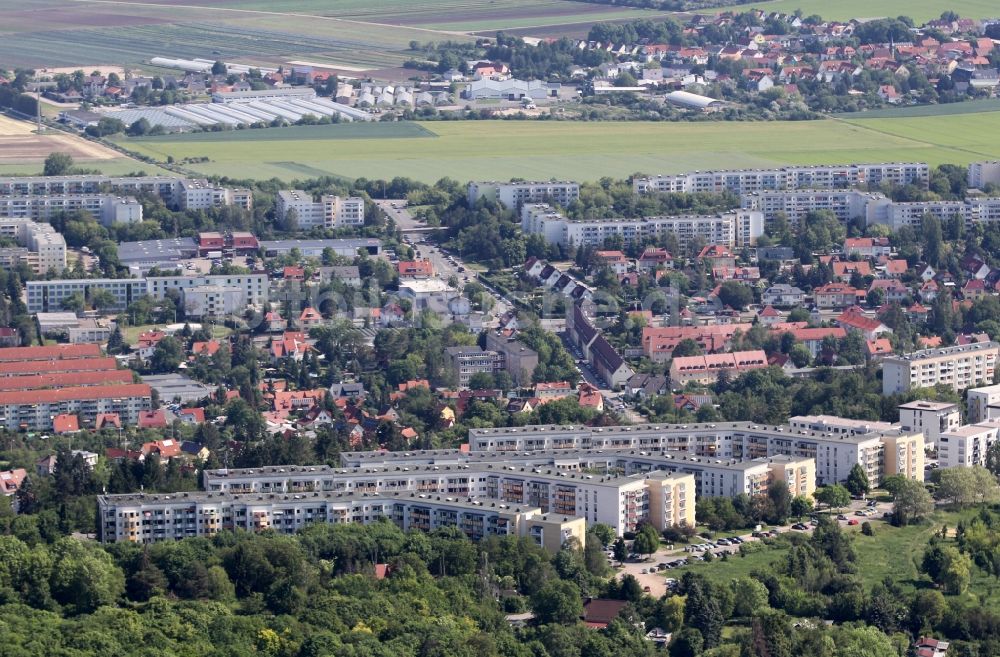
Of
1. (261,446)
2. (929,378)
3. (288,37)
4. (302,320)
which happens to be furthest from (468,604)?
(288,37)

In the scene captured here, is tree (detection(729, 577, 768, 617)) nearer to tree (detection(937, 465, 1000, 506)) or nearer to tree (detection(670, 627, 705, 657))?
tree (detection(670, 627, 705, 657))

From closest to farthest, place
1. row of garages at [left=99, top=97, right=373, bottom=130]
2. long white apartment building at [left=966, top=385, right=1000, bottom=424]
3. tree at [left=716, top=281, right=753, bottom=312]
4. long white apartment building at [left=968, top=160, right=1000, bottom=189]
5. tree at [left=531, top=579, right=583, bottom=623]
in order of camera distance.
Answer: tree at [left=531, top=579, right=583, bottom=623] → long white apartment building at [left=966, top=385, right=1000, bottom=424] → tree at [left=716, top=281, right=753, bottom=312] → long white apartment building at [left=968, top=160, right=1000, bottom=189] → row of garages at [left=99, top=97, right=373, bottom=130]

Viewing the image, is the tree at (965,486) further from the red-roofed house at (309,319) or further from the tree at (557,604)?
the red-roofed house at (309,319)

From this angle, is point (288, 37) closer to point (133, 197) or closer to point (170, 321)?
point (133, 197)

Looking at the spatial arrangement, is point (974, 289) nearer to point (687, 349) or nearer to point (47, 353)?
point (687, 349)

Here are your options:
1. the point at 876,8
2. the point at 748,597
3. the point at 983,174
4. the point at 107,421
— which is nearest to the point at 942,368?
the point at 748,597

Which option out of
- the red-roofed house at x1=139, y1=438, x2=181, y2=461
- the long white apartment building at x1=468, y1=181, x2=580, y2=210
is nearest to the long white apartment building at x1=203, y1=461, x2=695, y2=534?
the red-roofed house at x1=139, y1=438, x2=181, y2=461

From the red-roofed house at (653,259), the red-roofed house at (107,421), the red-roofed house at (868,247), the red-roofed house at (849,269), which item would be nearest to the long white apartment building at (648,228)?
the red-roofed house at (653,259)
